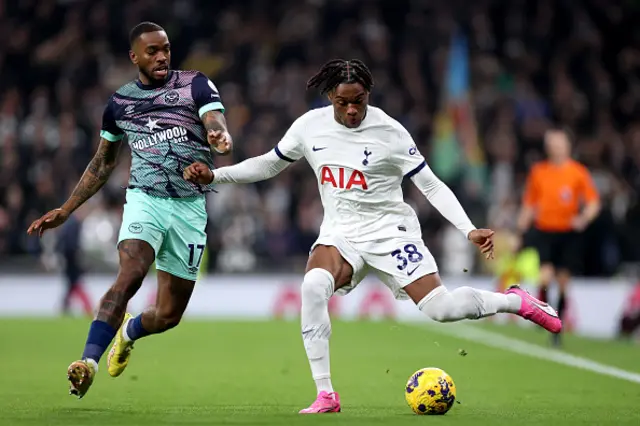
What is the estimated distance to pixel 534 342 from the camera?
52.0ft

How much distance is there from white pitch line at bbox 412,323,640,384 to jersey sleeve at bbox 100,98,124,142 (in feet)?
16.1

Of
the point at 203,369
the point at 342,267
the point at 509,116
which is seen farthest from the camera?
the point at 509,116

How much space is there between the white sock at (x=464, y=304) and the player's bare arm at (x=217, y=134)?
165 centimetres

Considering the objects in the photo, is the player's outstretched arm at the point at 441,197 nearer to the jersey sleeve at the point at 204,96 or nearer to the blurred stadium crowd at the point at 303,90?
the jersey sleeve at the point at 204,96

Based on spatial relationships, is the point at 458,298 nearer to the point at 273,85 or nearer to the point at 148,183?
the point at 148,183

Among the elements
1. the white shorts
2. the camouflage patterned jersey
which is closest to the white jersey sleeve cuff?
the white shorts

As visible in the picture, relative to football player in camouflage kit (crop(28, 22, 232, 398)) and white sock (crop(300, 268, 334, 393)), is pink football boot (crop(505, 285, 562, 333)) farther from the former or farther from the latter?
football player in camouflage kit (crop(28, 22, 232, 398))

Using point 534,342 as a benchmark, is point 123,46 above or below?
above

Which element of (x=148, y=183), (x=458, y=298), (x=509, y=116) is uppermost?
(x=509, y=116)

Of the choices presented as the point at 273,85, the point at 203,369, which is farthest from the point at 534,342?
the point at 273,85

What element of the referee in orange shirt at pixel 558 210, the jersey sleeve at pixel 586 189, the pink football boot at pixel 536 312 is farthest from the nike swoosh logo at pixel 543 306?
the jersey sleeve at pixel 586 189

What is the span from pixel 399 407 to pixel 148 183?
2327 mm

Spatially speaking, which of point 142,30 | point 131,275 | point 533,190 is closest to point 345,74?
point 142,30

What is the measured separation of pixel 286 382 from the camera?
35.7 feet
